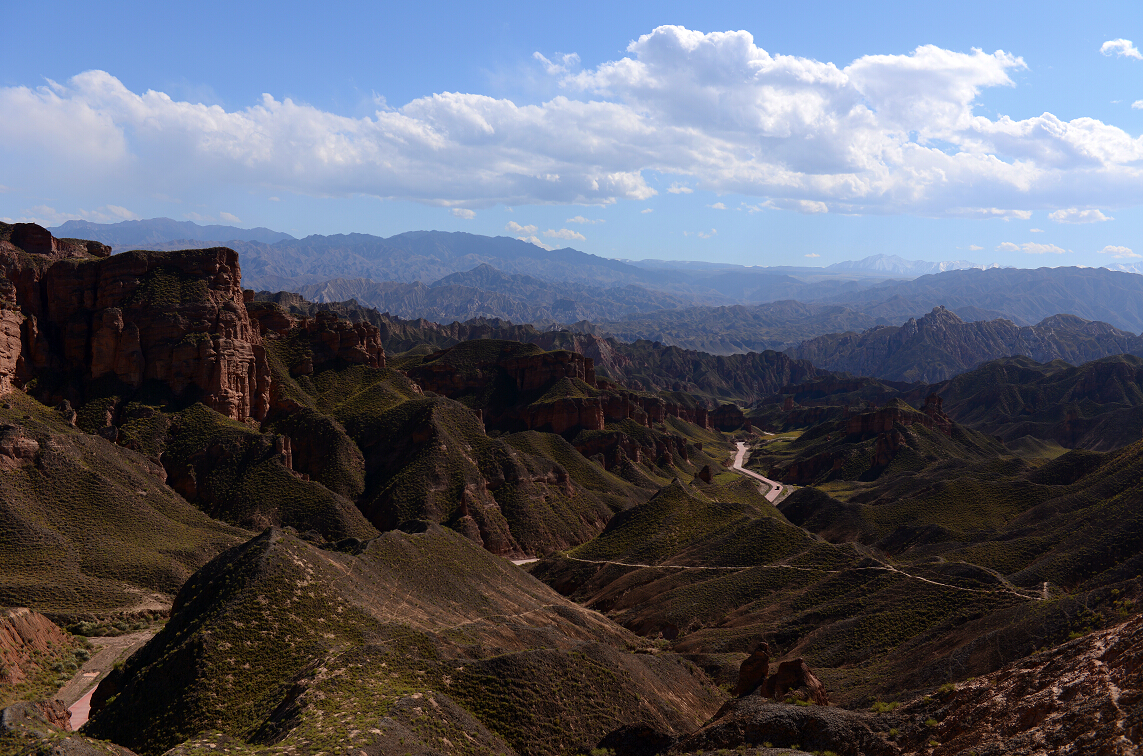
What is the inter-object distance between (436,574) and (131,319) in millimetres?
76588

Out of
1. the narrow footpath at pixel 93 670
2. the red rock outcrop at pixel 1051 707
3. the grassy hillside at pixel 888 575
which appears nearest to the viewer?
the red rock outcrop at pixel 1051 707

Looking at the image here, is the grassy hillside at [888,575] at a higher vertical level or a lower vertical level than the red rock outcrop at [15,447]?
lower

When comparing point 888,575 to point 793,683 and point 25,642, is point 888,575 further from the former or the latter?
point 25,642

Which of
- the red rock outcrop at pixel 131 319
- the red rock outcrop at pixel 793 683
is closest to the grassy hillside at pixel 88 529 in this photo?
the red rock outcrop at pixel 131 319

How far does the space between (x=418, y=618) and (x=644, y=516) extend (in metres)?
65.5

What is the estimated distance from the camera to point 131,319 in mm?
122875

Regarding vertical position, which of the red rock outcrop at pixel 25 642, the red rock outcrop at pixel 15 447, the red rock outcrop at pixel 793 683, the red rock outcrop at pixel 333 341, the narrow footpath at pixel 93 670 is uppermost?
the red rock outcrop at pixel 333 341

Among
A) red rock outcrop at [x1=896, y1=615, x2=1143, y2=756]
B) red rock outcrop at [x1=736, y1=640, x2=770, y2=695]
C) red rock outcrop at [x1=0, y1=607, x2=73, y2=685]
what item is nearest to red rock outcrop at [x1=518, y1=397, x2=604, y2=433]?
red rock outcrop at [x1=0, y1=607, x2=73, y2=685]

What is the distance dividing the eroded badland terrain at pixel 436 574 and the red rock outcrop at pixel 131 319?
477 mm

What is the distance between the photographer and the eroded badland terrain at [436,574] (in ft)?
152

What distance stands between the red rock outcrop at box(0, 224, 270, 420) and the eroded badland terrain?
18.8 inches

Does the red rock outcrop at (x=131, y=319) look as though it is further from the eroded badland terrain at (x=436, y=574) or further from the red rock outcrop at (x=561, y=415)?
the red rock outcrop at (x=561, y=415)

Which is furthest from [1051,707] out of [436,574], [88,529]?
[88,529]

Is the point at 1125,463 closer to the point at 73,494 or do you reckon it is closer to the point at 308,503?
the point at 308,503
